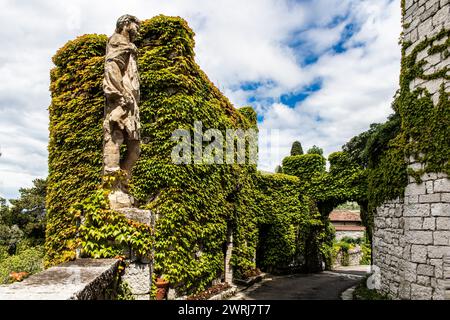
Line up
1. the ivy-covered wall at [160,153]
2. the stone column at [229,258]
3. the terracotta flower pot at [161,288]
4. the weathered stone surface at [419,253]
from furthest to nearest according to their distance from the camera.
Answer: the stone column at [229,258]
the ivy-covered wall at [160,153]
the terracotta flower pot at [161,288]
the weathered stone surface at [419,253]

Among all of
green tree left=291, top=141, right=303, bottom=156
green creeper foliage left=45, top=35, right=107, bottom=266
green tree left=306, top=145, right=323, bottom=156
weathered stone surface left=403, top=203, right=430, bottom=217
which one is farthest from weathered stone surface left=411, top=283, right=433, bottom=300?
green tree left=306, top=145, right=323, bottom=156

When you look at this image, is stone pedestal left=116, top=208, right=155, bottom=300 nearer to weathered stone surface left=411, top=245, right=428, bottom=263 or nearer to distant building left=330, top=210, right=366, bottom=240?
weathered stone surface left=411, top=245, right=428, bottom=263

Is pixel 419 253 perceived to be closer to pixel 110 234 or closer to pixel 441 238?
pixel 441 238

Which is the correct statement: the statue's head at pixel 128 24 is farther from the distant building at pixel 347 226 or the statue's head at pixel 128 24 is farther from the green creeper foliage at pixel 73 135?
the distant building at pixel 347 226

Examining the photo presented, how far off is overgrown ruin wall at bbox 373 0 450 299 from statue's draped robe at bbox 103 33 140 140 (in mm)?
5105

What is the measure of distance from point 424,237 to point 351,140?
1064 cm

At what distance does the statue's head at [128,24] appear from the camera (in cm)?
410

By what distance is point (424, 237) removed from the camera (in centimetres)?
550

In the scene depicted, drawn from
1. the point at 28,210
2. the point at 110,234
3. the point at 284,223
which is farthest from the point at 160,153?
the point at 28,210

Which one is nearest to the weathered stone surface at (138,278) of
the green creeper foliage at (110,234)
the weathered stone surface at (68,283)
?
the green creeper foliage at (110,234)

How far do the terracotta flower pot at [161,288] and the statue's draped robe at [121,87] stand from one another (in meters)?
3.73

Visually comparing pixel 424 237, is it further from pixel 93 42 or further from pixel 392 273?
pixel 93 42
